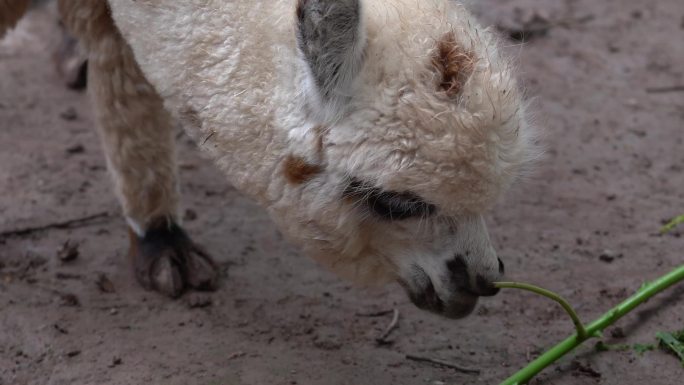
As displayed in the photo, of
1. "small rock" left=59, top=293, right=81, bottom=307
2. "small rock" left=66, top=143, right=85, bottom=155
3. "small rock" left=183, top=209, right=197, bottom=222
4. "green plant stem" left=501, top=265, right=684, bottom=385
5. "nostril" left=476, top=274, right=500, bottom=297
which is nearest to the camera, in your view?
"nostril" left=476, top=274, right=500, bottom=297

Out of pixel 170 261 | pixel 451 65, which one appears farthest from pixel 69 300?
pixel 451 65

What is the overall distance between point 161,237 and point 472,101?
2.25 metres

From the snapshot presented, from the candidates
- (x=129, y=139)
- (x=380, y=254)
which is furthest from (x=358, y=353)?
(x=129, y=139)

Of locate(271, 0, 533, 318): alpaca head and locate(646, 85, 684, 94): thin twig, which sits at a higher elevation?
locate(271, 0, 533, 318): alpaca head

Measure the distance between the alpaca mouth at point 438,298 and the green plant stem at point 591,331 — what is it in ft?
1.46

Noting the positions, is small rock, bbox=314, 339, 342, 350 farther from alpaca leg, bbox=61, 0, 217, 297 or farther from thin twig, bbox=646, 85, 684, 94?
thin twig, bbox=646, 85, 684, 94

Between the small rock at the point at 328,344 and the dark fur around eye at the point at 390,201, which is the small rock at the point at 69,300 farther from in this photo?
the dark fur around eye at the point at 390,201

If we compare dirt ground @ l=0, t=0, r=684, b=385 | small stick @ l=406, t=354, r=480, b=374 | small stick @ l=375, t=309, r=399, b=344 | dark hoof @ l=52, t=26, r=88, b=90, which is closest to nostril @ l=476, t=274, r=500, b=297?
dirt ground @ l=0, t=0, r=684, b=385

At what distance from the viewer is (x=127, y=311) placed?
420 cm

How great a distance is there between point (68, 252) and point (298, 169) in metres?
2.02

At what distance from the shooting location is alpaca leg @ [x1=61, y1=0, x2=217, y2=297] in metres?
3.97

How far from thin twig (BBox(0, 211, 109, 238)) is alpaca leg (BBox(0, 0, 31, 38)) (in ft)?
3.68

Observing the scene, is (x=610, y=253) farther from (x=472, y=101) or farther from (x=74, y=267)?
(x=74, y=267)

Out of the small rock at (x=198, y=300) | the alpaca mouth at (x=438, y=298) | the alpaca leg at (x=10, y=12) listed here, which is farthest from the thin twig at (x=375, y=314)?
the alpaca leg at (x=10, y=12)
